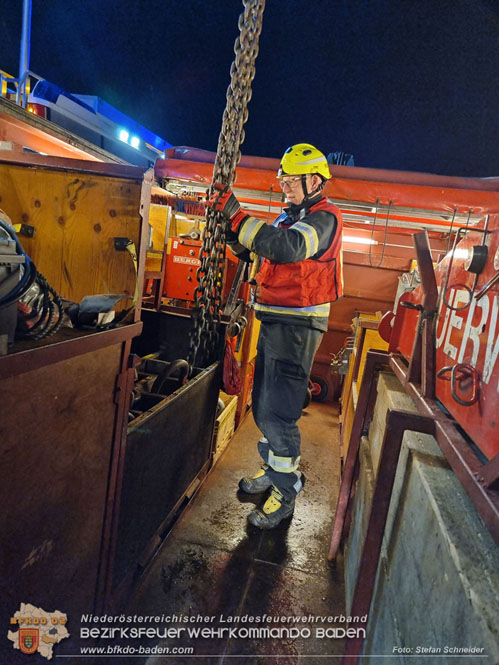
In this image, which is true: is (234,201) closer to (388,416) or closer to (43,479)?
(388,416)

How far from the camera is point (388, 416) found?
4.42 feet

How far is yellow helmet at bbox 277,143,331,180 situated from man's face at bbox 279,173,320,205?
0.05m

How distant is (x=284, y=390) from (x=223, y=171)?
5.37ft

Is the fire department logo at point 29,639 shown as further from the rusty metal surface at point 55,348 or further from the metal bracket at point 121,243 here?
the metal bracket at point 121,243

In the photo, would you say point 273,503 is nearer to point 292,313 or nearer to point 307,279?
point 292,313

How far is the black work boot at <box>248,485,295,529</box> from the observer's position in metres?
2.77

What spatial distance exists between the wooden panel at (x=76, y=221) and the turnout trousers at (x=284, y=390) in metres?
1.32

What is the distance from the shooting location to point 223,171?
2.56 metres

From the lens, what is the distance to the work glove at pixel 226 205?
256 centimetres

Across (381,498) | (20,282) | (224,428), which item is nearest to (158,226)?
(224,428)

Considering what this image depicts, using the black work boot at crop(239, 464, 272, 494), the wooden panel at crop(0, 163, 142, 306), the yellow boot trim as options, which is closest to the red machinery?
the wooden panel at crop(0, 163, 142, 306)

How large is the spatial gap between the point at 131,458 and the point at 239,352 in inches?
106

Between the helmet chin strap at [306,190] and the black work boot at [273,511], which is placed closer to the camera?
the black work boot at [273,511]

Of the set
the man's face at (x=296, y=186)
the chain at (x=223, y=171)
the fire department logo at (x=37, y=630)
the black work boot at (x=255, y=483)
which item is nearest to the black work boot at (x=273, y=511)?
the black work boot at (x=255, y=483)
